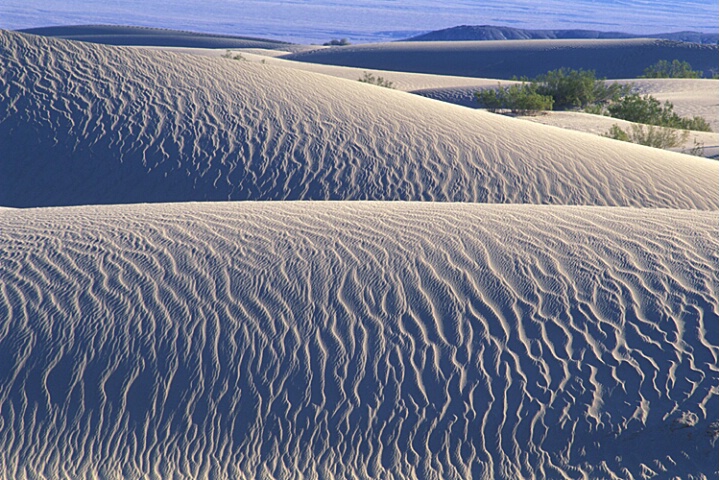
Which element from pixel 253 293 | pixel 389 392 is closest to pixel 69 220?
pixel 253 293

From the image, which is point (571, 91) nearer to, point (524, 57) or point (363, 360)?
point (524, 57)

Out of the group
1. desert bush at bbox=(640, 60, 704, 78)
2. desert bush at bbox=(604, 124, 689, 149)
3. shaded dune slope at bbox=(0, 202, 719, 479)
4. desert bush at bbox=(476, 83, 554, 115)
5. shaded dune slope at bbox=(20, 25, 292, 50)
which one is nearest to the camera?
shaded dune slope at bbox=(0, 202, 719, 479)

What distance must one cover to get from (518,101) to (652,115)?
3.48 meters

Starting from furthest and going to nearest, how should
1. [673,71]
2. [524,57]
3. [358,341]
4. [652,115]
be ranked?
[524,57], [673,71], [652,115], [358,341]

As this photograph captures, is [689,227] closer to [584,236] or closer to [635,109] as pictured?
[584,236]

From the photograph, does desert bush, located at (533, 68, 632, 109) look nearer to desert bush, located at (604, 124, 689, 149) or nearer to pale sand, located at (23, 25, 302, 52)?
desert bush, located at (604, 124, 689, 149)

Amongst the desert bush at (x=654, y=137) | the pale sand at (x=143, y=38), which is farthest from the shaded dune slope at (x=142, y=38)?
the desert bush at (x=654, y=137)

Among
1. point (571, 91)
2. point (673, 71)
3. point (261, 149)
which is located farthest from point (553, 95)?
point (261, 149)

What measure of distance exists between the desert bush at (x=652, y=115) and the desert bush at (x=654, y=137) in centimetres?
284

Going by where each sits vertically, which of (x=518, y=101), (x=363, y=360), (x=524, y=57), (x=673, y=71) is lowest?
(x=524, y=57)

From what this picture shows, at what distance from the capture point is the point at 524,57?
4738 centimetres

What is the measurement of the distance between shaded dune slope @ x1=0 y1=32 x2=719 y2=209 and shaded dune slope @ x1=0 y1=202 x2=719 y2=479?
4492mm

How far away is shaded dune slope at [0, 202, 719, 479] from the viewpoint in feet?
14.0

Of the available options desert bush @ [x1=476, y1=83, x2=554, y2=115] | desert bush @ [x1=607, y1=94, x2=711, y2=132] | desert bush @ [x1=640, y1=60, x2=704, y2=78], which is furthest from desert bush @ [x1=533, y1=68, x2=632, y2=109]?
desert bush @ [x1=640, y1=60, x2=704, y2=78]
